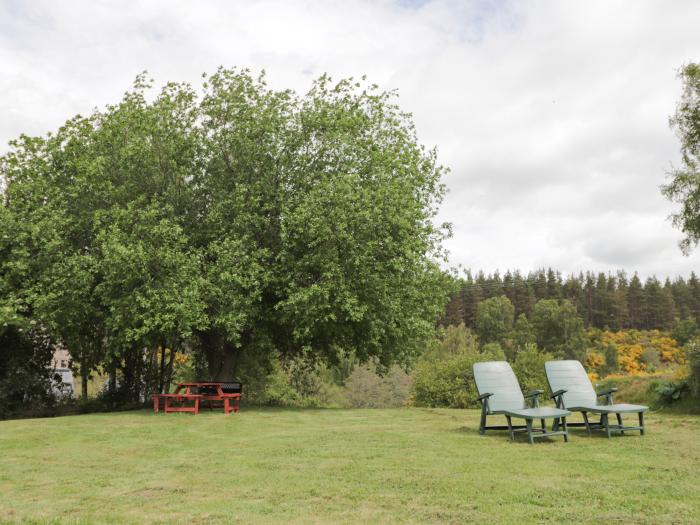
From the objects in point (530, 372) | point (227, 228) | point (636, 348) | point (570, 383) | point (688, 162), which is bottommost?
point (636, 348)

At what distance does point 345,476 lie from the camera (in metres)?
7.01

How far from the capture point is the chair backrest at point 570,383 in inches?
444

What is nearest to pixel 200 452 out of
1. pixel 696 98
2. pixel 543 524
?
pixel 543 524

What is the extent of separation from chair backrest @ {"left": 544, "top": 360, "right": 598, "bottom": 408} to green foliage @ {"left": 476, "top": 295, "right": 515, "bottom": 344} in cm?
6958

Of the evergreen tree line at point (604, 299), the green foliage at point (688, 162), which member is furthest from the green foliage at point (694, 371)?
the evergreen tree line at point (604, 299)

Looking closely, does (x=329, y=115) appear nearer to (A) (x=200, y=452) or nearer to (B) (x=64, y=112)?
(B) (x=64, y=112)

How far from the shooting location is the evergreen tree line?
9362cm

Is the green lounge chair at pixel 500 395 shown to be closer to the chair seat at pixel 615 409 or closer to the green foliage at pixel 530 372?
the chair seat at pixel 615 409

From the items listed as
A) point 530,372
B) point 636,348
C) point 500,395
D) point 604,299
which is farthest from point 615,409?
point 604,299

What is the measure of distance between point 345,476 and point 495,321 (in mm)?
77262

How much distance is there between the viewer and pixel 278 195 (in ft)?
59.6

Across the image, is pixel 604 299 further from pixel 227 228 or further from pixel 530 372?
pixel 227 228

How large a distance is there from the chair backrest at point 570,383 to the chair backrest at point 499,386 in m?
0.71

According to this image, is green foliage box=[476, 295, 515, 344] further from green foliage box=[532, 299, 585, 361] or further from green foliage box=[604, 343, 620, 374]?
green foliage box=[604, 343, 620, 374]
